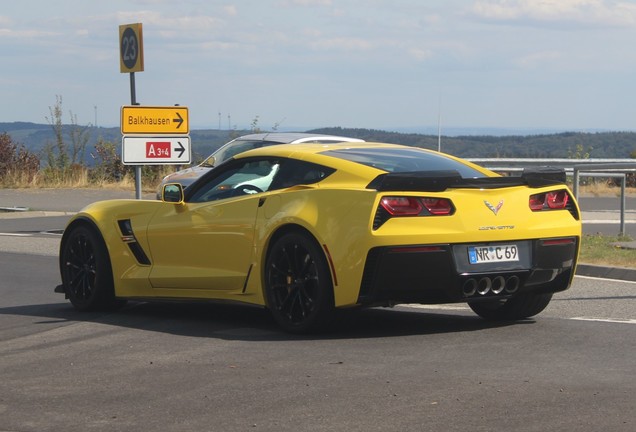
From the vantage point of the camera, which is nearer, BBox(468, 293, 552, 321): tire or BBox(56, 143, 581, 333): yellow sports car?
BBox(56, 143, 581, 333): yellow sports car

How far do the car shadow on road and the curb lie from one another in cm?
331

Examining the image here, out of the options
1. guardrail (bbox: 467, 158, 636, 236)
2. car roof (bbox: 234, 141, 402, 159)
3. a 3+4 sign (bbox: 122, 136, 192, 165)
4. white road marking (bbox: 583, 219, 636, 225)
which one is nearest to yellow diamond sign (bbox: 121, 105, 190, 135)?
a 3+4 sign (bbox: 122, 136, 192, 165)

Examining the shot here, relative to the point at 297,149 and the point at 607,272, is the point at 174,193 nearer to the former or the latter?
the point at 297,149

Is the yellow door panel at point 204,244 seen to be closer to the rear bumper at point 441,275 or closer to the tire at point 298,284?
the tire at point 298,284

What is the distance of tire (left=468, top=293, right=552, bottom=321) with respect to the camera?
10.0 meters


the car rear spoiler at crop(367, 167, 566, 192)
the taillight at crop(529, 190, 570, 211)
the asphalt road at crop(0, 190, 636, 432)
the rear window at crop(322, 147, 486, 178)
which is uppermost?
the rear window at crop(322, 147, 486, 178)

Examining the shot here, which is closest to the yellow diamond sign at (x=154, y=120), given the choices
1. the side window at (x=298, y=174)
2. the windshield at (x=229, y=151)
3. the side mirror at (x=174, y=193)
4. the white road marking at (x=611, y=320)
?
the windshield at (x=229, y=151)

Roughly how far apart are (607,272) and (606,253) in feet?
4.22

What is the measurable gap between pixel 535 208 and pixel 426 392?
277 centimetres

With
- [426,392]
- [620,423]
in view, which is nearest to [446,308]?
[426,392]

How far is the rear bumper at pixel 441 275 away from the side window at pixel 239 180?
4.47 feet

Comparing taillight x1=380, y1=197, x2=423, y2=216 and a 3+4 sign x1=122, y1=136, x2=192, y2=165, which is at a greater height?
taillight x1=380, y1=197, x2=423, y2=216

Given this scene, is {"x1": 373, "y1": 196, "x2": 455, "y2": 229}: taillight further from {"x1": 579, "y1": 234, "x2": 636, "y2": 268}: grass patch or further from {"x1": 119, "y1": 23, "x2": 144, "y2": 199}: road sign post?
{"x1": 119, "y1": 23, "x2": 144, "y2": 199}: road sign post

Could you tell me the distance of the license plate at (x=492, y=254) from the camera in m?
9.07
